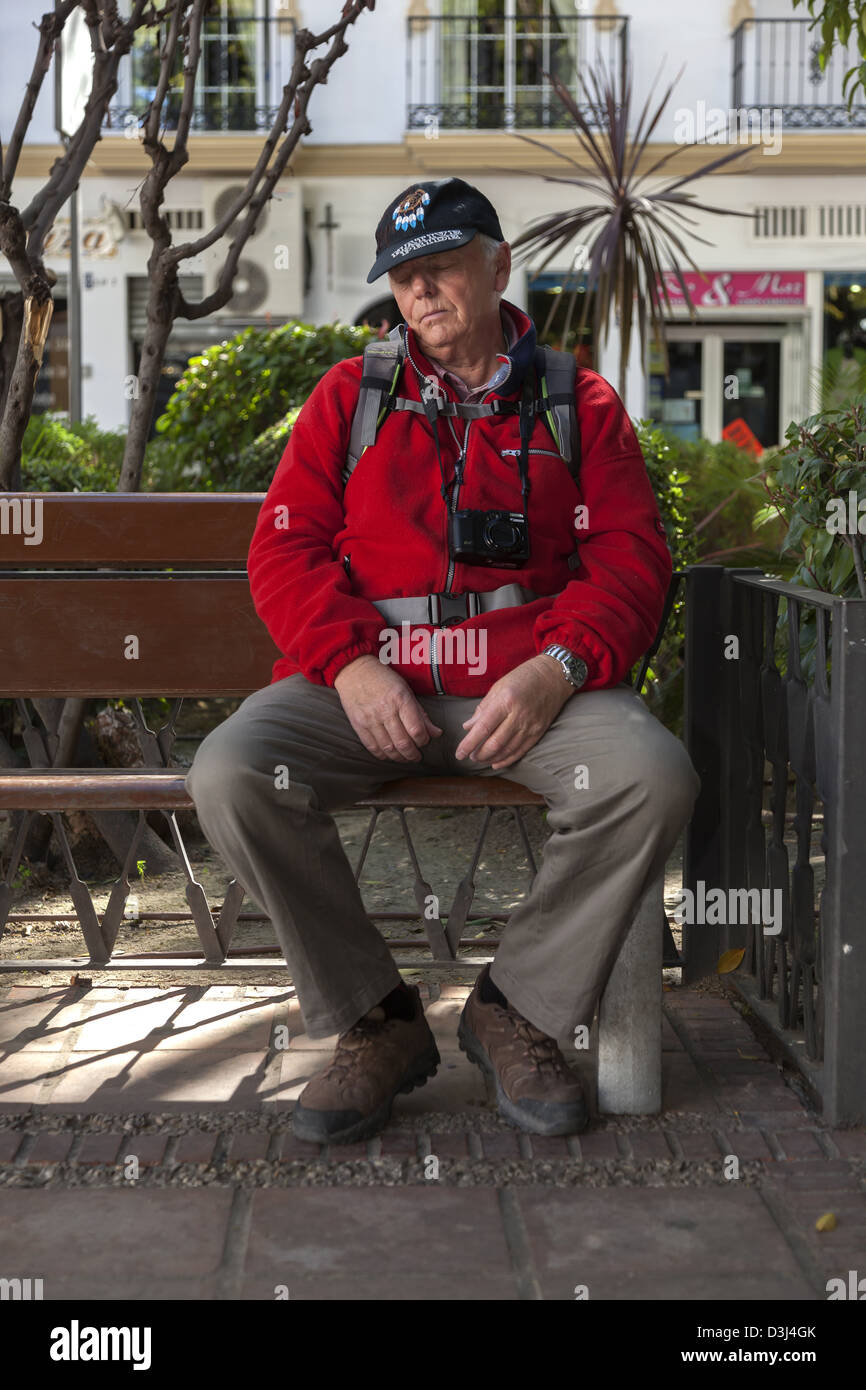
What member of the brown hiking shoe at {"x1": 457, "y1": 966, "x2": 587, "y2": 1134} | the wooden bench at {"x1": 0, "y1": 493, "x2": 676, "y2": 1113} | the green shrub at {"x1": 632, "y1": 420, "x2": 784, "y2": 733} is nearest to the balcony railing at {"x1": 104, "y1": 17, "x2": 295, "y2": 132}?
the green shrub at {"x1": 632, "y1": 420, "x2": 784, "y2": 733}

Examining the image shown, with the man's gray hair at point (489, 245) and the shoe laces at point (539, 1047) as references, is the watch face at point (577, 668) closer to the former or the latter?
the shoe laces at point (539, 1047)

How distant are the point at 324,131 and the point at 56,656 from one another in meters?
17.2

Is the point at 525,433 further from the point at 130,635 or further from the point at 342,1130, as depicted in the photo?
the point at 342,1130

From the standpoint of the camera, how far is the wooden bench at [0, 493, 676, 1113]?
133 inches

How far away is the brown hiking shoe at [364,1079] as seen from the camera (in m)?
2.90

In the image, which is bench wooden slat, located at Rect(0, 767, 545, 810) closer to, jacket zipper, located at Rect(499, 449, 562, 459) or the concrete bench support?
the concrete bench support

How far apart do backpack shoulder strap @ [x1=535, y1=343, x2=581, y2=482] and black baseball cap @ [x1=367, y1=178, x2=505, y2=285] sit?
31 cm

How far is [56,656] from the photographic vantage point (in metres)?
3.82

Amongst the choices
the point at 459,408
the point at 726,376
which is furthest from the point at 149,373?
the point at 726,376

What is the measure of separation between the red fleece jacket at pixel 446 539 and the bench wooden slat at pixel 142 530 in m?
0.81

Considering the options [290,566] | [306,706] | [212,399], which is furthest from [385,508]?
[212,399]

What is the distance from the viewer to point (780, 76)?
19.3 m

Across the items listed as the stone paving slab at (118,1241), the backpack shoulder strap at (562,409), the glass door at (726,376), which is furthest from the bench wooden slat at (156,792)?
the glass door at (726,376)

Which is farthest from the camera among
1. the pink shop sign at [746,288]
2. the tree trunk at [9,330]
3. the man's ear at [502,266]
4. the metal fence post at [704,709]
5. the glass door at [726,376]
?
the glass door at [726,376]
